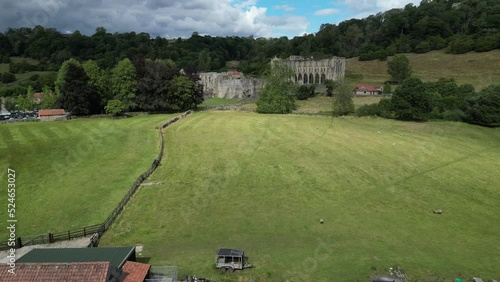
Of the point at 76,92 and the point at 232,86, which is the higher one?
the point at 76,92

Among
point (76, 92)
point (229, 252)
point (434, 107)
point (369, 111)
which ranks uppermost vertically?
point (76, 92)

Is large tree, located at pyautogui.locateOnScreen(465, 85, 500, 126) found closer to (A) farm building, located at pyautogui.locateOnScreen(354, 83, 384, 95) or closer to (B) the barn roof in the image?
(A) farm building, located at pyautogui.locateOnScreen(354, 83, 384, 95)

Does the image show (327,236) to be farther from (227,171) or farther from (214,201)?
(227,171)

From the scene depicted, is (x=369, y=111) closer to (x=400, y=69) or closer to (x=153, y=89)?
(x=153, y=89)

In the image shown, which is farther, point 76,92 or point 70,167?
point 76,92

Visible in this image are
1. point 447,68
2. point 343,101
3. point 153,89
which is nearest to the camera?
point 153,89

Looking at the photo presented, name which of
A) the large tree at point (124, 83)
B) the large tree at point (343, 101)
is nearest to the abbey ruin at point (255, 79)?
the large tree at point (343, 101)

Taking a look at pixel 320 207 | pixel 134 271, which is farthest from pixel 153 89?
pixel 134 271
